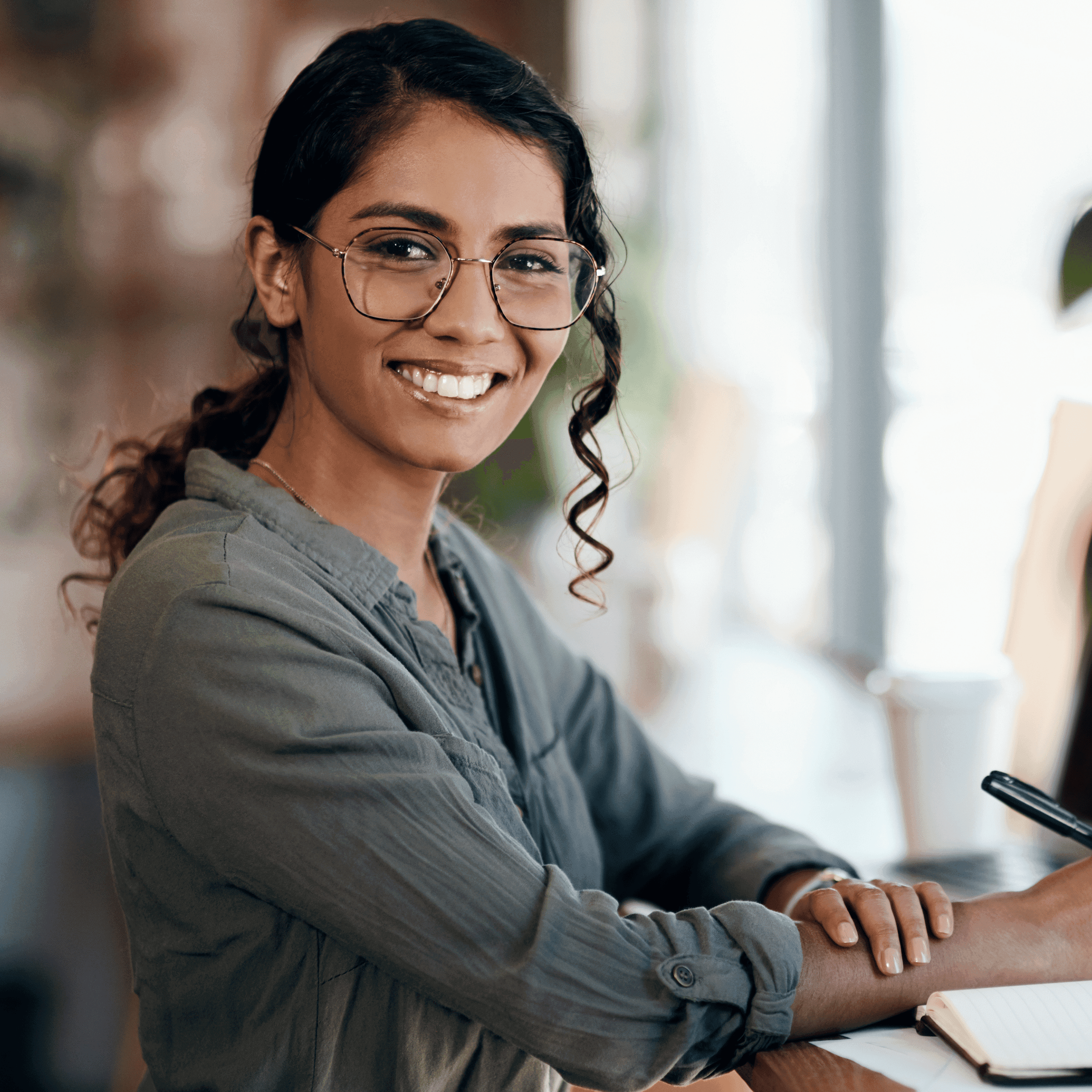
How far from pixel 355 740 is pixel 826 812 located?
9.91 ft

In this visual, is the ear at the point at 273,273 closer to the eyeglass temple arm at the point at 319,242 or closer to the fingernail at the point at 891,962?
the eyeglass temple arm at the point at 319,242

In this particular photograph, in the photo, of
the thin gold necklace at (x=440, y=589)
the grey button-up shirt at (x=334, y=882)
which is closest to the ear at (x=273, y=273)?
the grey button-up shirt at (x=334, y=882)

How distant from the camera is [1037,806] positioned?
1028 millimetres

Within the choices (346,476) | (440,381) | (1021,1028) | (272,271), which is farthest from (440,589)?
(1021,1028)

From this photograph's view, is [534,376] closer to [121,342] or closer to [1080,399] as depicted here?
[121,342]

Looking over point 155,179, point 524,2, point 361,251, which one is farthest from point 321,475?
point 524,2

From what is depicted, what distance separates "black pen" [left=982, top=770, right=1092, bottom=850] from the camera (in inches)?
40.4

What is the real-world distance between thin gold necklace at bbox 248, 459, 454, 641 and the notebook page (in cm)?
61

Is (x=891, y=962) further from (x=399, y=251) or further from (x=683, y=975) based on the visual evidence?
(x=399, y=251)

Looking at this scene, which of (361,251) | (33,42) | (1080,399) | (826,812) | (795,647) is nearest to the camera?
(361,251)

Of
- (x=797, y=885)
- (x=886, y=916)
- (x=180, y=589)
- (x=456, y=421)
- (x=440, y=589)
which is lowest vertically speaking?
(x=797, y=885)

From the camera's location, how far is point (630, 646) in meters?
3.73

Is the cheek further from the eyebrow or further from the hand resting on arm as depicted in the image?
the hand resting on arm

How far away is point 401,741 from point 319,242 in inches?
21.1
